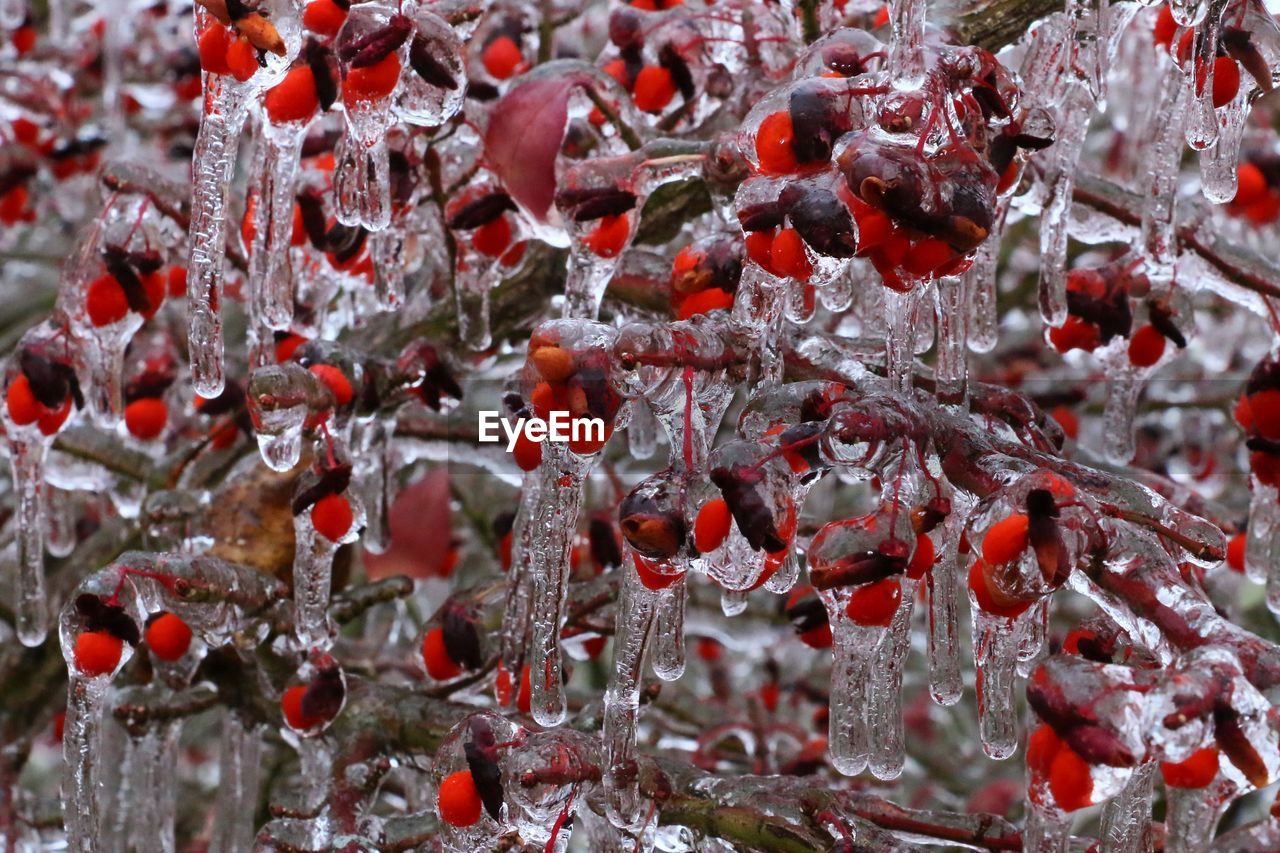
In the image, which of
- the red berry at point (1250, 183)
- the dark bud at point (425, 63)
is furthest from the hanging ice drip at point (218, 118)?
the red berry at point (1250, 183)

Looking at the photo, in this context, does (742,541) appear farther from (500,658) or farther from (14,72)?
(14,72)

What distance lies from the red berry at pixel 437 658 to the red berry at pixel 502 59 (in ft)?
2.14

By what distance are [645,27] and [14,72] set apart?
134cm

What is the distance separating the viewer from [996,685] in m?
1.01

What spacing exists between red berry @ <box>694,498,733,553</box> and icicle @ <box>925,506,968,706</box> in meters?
A: 0.19

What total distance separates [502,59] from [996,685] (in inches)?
39.2

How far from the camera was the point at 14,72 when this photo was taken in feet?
7.70

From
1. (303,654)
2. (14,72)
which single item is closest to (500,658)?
(303,654)

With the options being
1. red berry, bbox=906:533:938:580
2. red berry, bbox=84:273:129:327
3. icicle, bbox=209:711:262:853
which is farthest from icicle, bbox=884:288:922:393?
icicle, bbox=209:711:262:853

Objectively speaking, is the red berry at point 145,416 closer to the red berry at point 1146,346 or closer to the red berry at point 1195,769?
the red berry at point 1146,346

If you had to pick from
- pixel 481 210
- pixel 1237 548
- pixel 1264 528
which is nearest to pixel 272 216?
pixel 481 210

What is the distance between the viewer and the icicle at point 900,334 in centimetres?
99

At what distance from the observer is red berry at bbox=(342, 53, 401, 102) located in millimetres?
1146

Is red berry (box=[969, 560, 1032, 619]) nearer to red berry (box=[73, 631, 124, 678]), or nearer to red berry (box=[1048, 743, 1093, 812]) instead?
red berry (box=[1048, 743, 1093, 812])
